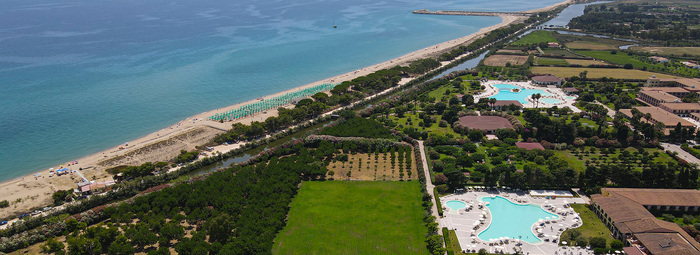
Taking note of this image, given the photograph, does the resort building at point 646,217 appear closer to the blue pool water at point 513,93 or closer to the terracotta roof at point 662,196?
the terracotta roof at point 662,196

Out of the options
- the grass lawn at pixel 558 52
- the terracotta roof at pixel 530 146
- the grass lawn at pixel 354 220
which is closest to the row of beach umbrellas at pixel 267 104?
the grass lawn at pixel 354 220

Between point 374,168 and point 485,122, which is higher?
point 485,122

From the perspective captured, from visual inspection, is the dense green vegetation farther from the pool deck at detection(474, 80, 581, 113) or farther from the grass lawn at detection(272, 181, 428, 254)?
the grass lawn at detection(272, 181, 428, 254)

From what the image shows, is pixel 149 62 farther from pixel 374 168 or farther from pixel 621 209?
pixel 621 209

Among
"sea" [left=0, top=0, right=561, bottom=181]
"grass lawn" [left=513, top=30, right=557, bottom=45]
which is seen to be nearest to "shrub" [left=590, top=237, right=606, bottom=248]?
"sea" [left=0, top=0, right=561, bottom=181]

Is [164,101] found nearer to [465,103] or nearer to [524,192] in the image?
[465,103]

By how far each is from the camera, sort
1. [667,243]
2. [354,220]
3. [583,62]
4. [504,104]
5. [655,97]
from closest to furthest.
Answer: [667,243], [354,220], [655,97], [504,104], [583,62]

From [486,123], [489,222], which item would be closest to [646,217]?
[489,222]
